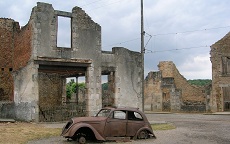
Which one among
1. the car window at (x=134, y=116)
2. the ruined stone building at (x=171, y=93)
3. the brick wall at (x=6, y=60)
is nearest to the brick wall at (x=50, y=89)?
the brick wall at (x=6, y=60)

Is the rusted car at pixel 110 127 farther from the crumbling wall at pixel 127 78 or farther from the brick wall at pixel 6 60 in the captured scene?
the brick wall at pixel 6 60

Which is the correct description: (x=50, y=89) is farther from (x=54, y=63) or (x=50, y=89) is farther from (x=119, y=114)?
(x=119, y=114)

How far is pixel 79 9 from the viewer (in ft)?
62.7

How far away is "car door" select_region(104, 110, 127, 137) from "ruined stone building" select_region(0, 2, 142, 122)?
6.75m

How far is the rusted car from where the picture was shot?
37.3 ft

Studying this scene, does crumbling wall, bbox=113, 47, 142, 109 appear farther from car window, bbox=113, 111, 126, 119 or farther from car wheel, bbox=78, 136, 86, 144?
car wheel, bbox=78, 136, 86, 144

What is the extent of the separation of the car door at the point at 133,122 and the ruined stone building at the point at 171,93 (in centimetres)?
2235

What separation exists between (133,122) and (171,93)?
24.4 meters

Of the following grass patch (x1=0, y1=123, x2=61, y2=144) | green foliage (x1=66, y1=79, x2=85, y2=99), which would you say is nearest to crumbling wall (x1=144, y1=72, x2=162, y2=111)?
green foliage (x1=66, y1=79, x2=85, y2=99)

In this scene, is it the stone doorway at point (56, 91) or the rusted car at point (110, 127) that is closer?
the rusted car at point (110, 127)

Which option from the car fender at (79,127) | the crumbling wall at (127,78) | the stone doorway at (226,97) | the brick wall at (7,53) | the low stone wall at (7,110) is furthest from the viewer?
the stone doorway at (226,97)

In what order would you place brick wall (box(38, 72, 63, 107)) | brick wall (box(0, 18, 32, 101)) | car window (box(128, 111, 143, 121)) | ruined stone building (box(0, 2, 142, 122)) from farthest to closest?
brick wall (box(38, 72, 63, 107))
brick wall (box(0, 18, 32, 101))
ruined stone building (box(0, 2, 142, 122))
car window (box(128, 111, 143, 121))

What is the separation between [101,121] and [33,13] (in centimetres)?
862

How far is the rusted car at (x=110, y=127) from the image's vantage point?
448 inches
